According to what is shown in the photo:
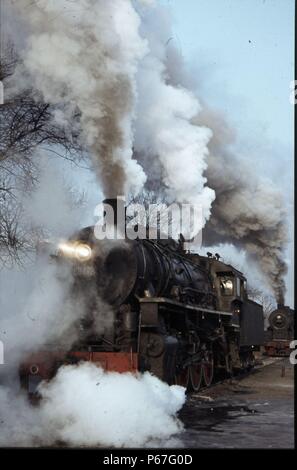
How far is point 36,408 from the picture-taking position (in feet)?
24.1

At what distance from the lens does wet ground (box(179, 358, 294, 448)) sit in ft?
21.4

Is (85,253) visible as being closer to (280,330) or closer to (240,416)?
(240,416)

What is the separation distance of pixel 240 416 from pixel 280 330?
64.6ft

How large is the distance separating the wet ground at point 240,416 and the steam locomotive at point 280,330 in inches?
553

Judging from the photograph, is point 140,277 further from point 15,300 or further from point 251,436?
point 251,436

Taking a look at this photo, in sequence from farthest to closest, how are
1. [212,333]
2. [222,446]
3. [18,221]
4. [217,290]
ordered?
1. [217,290]
2. [212,333]
3. [18,221]
4. [222,446]

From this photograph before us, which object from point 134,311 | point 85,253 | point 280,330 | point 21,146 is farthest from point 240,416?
point 280,330

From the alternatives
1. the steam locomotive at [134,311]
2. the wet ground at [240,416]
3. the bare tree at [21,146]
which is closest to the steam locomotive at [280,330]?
the wet ground at [240,416]

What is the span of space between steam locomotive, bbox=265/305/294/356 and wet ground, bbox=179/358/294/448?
14037 millimetres

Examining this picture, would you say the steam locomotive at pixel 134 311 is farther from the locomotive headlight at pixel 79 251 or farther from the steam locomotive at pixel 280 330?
the steam locomotive at pixel 280 330

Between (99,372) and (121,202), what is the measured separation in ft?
8.99

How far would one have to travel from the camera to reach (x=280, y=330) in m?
27.5

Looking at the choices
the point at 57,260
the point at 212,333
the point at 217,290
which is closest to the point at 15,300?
the point at 57,260

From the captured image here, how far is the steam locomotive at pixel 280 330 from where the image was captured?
2731cm
